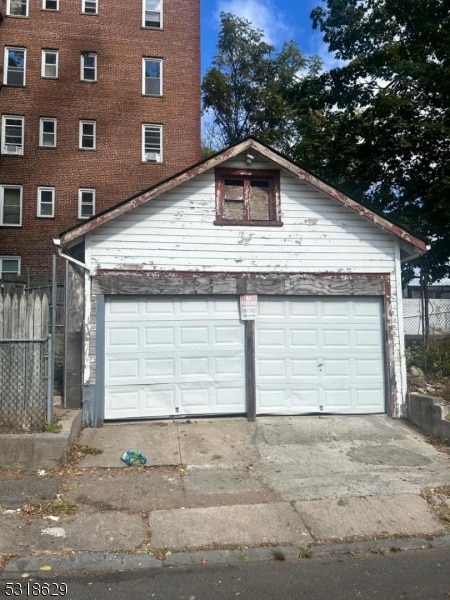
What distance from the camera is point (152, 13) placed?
24.6 m

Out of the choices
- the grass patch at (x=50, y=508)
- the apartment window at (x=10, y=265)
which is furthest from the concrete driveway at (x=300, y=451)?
the apartment window at (x=10, y=265)

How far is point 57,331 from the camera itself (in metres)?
9.57

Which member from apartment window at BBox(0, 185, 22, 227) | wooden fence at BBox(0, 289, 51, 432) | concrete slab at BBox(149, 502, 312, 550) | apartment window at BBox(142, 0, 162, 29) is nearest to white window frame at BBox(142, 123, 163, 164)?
apartment window at BBox(142, 0, 162, 29)

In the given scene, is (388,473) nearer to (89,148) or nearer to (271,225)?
(271,225)

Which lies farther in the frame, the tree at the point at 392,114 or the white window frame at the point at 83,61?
the white window frame at the point at 83,61

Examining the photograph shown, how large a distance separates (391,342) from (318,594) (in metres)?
6.27

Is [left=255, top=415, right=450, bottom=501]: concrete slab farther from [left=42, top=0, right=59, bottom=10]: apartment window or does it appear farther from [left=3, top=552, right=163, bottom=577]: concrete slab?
[left=42, top=0, right=59, bottom=10]: apartment window

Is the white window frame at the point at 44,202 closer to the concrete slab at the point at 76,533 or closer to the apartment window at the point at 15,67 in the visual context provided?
the apartment window at the point at 15,67

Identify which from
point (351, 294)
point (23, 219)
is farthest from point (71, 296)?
point (23, 219)

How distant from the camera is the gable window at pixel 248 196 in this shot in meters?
9.61

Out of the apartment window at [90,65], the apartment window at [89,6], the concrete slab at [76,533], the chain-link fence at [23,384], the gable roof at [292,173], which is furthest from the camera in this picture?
the apartment window at [89,6]

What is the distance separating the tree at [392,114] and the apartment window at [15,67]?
1390 cm

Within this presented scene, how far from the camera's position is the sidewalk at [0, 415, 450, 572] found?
15.5 ft

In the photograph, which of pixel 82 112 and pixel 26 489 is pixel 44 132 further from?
pixel 26 489
